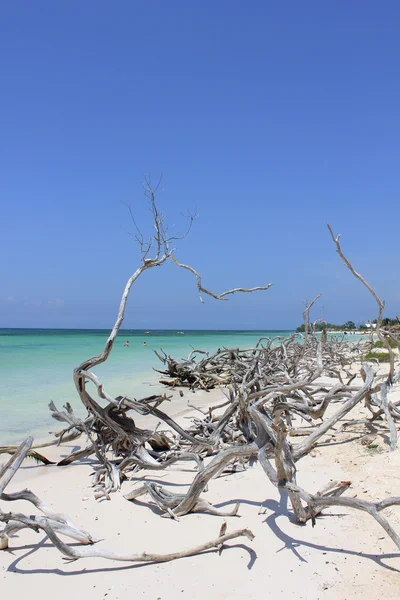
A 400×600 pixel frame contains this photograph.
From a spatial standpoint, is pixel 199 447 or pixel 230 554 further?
pixel 199 447

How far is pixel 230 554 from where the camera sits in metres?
2.53

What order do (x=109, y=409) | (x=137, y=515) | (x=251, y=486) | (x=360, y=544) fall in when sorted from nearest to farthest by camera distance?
(x=360, y=544)
(x=137, y=515)
(x=251, y=486)
(x=109, y=409)

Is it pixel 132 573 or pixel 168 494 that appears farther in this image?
pixel 168 494

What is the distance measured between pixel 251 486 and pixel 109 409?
1572 mm

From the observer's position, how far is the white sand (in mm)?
2232

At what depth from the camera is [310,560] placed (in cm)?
244

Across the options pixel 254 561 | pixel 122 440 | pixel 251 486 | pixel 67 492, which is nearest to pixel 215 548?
pixel 254 561

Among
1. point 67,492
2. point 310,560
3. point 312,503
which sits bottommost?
point 67,492

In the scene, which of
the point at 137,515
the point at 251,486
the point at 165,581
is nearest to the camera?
the point at 165,581

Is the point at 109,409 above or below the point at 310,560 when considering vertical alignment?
above

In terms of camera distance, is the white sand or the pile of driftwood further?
the pile of driftwood

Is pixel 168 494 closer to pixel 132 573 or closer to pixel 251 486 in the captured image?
pixel 251 486

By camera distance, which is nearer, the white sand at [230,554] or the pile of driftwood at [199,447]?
the white sand at [230,554]

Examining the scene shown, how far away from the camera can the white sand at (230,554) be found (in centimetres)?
223
